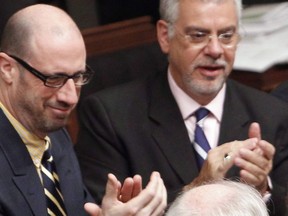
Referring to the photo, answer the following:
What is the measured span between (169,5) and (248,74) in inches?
28.7

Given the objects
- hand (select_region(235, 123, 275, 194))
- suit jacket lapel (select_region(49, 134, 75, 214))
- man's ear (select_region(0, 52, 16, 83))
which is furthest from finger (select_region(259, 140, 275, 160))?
man's ear (select_region(0, 52, 16, 83))

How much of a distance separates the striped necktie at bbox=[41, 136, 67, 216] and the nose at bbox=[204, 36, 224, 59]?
50 centimetres

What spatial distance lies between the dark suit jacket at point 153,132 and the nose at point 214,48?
7.0 inches

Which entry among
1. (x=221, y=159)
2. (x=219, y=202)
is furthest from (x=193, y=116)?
(x=219, y=202)

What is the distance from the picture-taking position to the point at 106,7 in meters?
2.99

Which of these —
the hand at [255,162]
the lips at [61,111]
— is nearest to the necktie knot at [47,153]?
the lips at [61,111]

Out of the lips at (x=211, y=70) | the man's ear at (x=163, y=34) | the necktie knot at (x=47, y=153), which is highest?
the man's ear at (x=163, y=34)

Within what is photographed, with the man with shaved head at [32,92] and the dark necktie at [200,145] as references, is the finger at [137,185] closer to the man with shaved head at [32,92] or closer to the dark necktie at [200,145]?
the man with shaved head at [32,92]

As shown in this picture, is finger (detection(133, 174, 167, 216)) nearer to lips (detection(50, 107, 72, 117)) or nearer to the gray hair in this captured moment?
lips (detection(50, 107, 72, 117))

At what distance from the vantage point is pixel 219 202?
1.39 meters

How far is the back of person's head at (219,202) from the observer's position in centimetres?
136

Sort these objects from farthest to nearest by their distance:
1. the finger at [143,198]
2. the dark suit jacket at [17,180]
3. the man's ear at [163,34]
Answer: the man's ear at [163,34] < the dark suit jacket at [17,180] < the finger at [143,198]

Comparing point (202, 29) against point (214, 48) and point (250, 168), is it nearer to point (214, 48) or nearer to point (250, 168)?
Result: point (214, 48)

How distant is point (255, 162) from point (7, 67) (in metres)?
0.63
